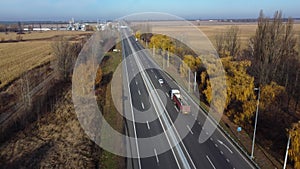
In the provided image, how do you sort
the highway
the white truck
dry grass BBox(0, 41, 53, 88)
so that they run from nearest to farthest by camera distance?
1. the highway
2. the white truck
3. dry grass BBox(0, 41, 53, 88)

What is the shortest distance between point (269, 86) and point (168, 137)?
1103cm

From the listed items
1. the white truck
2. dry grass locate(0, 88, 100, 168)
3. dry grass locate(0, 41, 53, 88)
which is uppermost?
dry grass locate(0, 41, 53, 88)

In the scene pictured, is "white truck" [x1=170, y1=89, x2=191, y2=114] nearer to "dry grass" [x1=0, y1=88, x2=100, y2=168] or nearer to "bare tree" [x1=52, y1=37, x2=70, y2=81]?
"dry grass" [x1=0, y1=88, x2=100, y2=168]

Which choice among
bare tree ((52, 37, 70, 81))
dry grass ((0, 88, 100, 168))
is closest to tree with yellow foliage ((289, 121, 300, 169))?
dry grass ((0, 88, 100, 168))

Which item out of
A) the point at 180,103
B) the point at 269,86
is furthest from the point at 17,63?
the point at 269,86

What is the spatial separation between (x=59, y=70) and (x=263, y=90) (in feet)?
107

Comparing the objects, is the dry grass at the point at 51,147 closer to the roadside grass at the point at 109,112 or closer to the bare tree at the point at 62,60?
the roadside grass at the point at 109,112

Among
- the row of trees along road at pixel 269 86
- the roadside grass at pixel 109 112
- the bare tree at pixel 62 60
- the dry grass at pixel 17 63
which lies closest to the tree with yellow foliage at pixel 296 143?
the row of trees along road at pixel 269 86

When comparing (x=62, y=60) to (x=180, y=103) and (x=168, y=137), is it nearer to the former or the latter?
(x=180, y=103)

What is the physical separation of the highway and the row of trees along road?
3107mm

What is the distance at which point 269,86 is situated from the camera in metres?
26.5

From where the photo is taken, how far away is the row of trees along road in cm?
2422

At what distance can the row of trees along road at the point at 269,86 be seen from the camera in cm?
2422

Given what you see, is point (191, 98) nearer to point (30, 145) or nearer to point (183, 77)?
point (183, 77)
